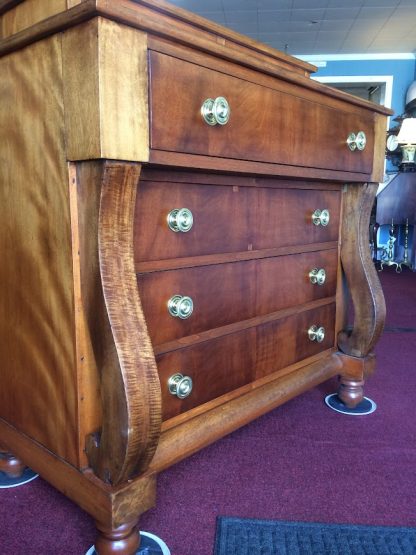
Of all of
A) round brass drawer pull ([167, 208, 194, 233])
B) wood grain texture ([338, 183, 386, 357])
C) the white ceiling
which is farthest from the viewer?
the white ceiling

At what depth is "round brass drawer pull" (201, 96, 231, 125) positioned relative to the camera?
2.51 feet

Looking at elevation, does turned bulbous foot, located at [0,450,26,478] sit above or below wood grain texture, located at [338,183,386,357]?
below

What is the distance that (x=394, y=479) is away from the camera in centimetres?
101

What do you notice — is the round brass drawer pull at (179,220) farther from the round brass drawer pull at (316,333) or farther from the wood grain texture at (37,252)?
the round brass drawer pull at (316,333)

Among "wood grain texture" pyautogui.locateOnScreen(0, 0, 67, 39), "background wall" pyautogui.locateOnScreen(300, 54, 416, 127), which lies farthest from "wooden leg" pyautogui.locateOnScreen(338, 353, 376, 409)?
"background wall" pyautogui.locateOnScreen(300, 54, 416, 127)

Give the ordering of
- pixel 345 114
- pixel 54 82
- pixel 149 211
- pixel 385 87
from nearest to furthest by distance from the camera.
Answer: pixel 54 82
pixel 149 211
pixel 345 114
pixel 385 87

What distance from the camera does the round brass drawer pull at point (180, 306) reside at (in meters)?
0.85

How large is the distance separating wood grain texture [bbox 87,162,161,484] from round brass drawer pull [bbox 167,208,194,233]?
0.45 feet

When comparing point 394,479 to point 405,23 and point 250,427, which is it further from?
point 405,23

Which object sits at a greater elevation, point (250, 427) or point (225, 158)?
point (225, 158)

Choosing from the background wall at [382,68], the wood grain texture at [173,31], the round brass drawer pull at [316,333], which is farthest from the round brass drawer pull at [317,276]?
the background wall at [382,68]

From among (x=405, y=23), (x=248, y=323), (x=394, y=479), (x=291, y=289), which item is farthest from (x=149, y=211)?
(x=405, y=23)

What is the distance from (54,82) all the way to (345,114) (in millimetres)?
706

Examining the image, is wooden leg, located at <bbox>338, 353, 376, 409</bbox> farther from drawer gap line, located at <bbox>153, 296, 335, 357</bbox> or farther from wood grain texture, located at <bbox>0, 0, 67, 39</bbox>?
wood grain texture, located at <bbox>0, 0, 67, 39</bbox>
